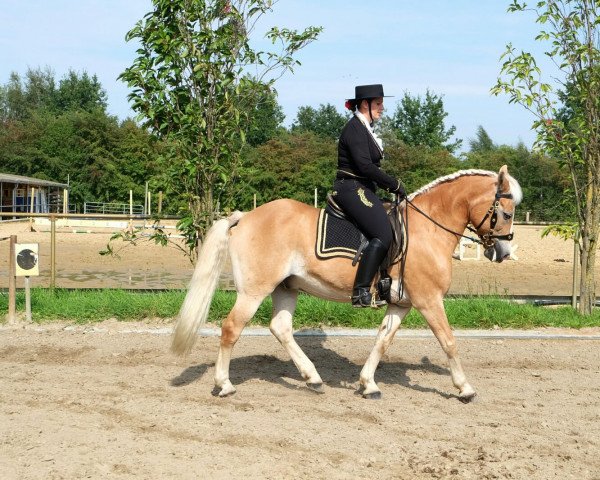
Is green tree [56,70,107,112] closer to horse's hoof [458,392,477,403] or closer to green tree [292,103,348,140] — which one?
green tree [292,103,348,140]

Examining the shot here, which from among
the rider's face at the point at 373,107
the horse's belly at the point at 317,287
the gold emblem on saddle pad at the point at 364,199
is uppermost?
the rider's face at the point at 373,107

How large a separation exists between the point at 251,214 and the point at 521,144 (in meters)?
50.5

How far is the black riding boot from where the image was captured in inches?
248

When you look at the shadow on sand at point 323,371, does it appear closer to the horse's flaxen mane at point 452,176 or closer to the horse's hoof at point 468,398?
the horse's hoof at point 468,398

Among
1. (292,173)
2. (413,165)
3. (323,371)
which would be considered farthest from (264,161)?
(323,371)

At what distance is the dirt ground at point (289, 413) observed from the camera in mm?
4621

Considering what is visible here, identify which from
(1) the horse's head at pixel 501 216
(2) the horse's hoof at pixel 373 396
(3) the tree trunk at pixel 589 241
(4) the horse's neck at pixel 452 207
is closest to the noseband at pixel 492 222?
(1) the horse's head at pixel 501 216

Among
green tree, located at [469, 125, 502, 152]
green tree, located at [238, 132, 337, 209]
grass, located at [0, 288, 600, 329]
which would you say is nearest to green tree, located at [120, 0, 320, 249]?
grass, located at [0, 288, 600, 329]

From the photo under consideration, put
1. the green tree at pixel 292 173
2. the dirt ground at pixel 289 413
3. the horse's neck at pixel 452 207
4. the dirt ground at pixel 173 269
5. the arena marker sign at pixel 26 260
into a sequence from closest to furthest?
the dirt ground at pixel 289 413, the horse's neck at pixel 452 207, the arena marker sign at pixel 26 260, the dirt ground at pixel 173 269, the green tree at pixel 292 173

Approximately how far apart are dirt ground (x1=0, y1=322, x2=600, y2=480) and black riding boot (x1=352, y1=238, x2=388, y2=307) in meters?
0.94

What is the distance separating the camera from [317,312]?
9.85 metres

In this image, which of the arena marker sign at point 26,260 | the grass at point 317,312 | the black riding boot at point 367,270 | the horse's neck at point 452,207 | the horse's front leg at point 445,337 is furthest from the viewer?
the arena marker sign at point 26,260

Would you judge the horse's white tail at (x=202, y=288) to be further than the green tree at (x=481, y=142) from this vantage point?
No

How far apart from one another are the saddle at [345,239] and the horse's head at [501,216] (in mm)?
767
